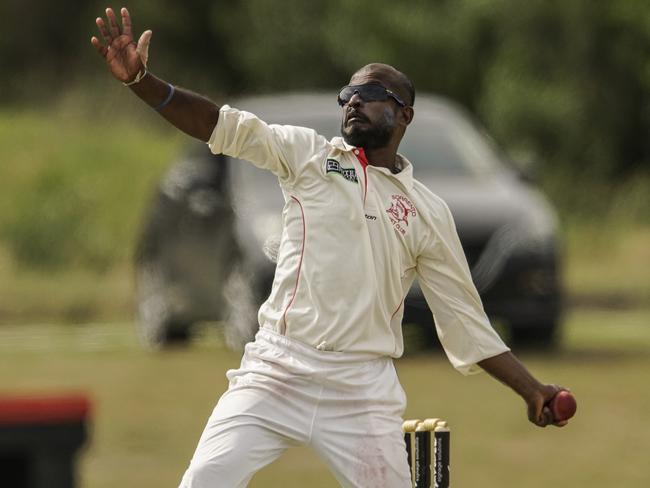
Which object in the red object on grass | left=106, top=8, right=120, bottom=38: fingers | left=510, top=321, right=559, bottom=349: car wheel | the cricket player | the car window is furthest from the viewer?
the car window

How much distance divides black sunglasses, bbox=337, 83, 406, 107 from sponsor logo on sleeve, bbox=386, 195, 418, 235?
25cm

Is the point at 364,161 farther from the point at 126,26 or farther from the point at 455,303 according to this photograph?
the point at 126,26

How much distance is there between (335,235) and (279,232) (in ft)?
26.2

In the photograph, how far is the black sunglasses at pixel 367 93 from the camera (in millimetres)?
5195

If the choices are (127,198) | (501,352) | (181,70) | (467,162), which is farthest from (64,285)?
(181,70)

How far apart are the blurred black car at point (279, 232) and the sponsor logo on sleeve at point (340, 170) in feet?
25.5

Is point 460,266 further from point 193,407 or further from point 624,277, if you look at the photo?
point 624,277

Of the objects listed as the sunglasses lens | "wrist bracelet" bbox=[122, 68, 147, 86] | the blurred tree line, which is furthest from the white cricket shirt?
the blurred tree line

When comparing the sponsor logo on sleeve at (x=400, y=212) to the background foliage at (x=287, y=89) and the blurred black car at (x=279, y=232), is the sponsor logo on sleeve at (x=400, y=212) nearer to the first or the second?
the blurred black car at (x=279, y=232)

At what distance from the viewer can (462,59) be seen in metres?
33.3

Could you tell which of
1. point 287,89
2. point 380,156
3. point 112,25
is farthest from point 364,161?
point 287,89

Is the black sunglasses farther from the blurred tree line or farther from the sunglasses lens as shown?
the blurred tree line

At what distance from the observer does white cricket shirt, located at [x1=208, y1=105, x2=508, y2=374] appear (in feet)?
16.7

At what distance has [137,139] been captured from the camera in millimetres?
27016
